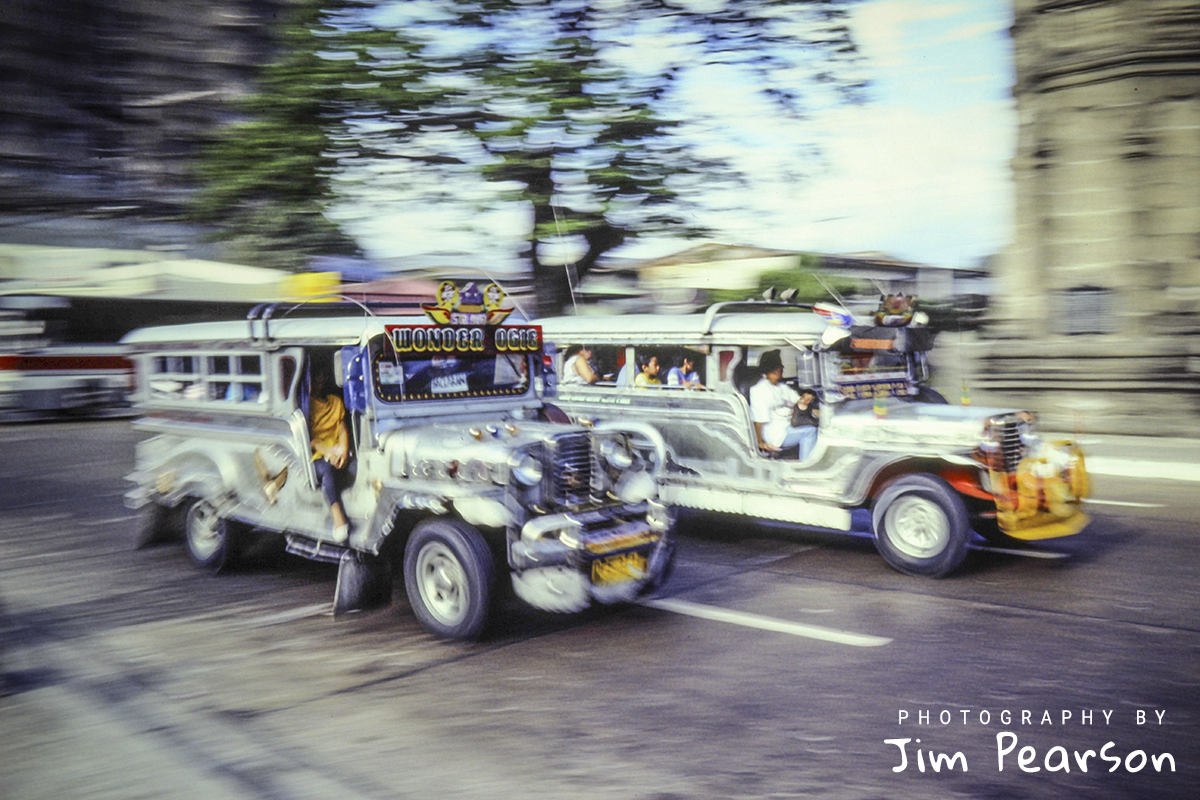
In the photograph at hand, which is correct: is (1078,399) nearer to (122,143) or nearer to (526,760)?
(526,760)

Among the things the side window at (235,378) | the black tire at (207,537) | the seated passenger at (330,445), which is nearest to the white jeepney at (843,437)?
the seated passenger at (330,445)

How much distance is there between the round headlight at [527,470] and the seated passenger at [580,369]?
4.39m

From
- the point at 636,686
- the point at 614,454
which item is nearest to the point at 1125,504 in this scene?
the point at 614,454

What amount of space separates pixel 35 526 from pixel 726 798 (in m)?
8.84

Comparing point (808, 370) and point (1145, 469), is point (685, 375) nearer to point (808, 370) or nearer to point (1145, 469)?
point (808, 370)

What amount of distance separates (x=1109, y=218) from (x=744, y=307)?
11.8m

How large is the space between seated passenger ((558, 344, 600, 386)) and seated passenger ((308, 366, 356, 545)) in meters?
3.75

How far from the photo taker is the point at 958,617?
6.46 meters

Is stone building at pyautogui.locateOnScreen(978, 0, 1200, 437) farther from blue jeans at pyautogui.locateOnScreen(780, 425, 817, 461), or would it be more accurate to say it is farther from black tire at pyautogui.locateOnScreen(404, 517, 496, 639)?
black tire at pyautogui.locateOnScreen(404, 517, 496, 639)

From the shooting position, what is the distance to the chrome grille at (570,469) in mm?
6211

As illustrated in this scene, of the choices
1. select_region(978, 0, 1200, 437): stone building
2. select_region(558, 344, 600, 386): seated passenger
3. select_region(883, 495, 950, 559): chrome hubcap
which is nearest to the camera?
select_region(883, 495, 950, 559): chrome hubcap

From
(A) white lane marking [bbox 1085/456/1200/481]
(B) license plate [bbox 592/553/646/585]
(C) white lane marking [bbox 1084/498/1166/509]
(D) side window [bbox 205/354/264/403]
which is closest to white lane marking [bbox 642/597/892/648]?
(B) license plate [bbox 592/553/646/585]

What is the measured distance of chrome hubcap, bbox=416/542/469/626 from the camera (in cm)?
594

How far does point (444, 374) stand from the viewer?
720 centimetres
